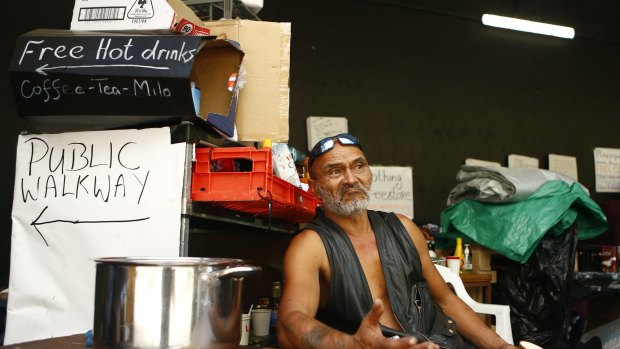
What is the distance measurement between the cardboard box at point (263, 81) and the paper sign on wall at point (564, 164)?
4712 millimetres

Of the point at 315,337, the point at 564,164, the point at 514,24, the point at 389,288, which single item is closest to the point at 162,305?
the point at 315,337

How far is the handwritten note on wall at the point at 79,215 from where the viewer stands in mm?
2117

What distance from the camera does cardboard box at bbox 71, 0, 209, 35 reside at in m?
2.27

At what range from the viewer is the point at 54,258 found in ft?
7.20

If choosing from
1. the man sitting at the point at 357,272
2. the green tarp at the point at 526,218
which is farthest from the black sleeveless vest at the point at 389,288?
the green tarp at the point at 526,218

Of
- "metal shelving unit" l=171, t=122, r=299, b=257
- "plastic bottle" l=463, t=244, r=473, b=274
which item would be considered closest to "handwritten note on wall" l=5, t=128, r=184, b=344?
"metal shelving unit" l=171, t=122, r=299, b=257

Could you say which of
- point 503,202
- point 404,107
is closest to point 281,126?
point 503,202

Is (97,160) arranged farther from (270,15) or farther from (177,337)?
(270,15)

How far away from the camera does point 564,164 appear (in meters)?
6.62

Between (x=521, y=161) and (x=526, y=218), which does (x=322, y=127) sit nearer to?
(x=526, y=218)

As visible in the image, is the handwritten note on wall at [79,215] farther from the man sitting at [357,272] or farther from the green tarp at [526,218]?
the green tarp at [526,218]

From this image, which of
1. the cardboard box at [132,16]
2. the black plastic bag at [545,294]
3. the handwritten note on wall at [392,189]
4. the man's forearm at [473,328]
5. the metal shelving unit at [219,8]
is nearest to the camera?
the cardboard box at [132,16]

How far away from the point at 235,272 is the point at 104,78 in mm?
935

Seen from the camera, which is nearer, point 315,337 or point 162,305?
point 162,305
